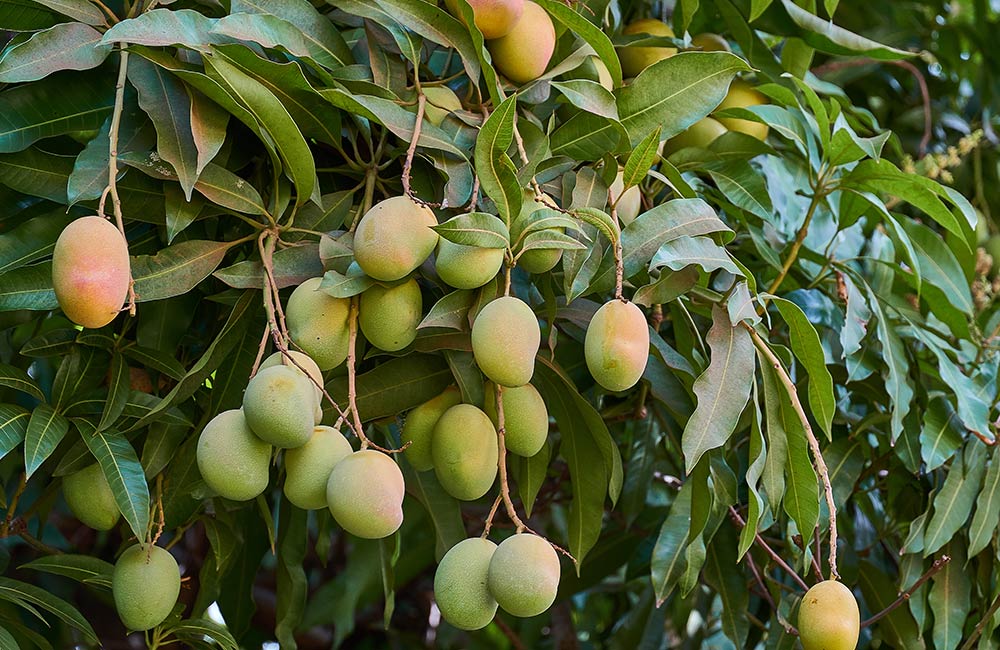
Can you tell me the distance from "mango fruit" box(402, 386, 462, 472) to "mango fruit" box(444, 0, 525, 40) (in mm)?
251

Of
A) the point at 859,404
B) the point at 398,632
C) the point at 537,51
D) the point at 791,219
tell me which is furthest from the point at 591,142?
the point at 398,632

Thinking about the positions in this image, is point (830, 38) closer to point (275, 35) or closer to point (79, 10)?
point (275, 35)

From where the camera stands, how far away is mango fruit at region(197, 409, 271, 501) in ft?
1.95

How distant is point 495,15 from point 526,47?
38 mm

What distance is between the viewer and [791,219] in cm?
103

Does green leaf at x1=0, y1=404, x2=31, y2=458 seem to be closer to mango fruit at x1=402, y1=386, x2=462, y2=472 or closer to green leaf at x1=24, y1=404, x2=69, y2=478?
green leaf at x1=24, y1=404, x2=69, y2=478

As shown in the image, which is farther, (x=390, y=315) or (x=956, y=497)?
(x=956, y=497)

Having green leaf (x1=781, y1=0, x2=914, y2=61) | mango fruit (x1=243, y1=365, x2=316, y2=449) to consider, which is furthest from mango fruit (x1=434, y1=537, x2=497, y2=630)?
green leaf (x1=781, y1=0, x2=914, y2=61)

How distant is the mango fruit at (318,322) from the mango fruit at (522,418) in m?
0.11

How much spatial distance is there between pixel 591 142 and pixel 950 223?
375mm

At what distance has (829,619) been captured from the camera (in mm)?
645

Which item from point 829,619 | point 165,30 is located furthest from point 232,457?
point 829,619

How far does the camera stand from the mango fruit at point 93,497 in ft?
2.36

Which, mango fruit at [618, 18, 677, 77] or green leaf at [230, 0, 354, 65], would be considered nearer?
→ green leaf at [230, 0, 354, 65]
